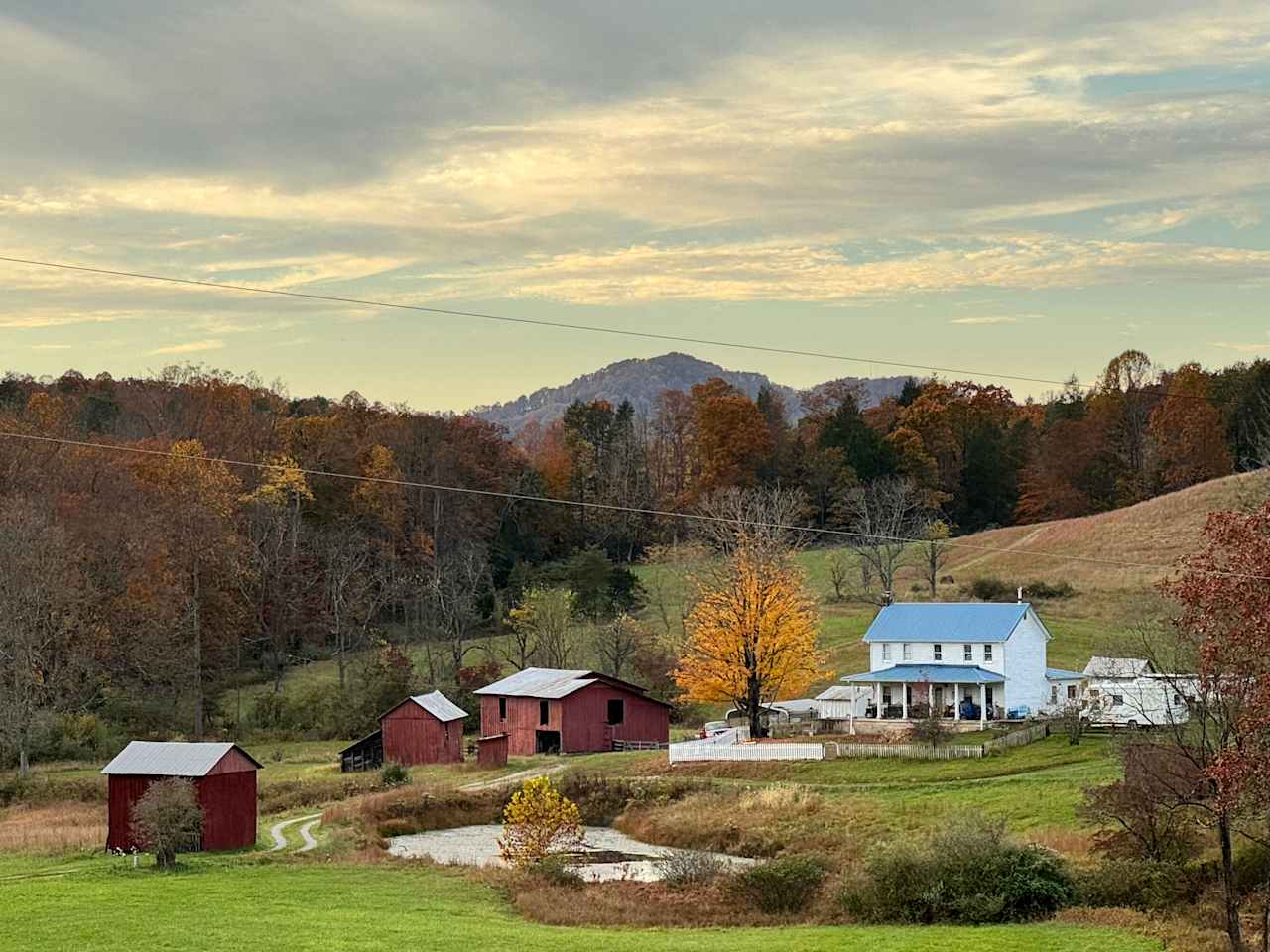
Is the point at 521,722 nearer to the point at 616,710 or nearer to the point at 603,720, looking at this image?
the point at 603,720

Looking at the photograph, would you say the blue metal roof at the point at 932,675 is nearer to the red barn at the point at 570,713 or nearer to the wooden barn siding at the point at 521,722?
the red barn at the point at 570,713

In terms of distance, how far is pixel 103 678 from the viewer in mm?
67188

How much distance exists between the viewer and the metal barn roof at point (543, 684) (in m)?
61.2

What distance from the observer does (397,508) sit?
95.1 meters

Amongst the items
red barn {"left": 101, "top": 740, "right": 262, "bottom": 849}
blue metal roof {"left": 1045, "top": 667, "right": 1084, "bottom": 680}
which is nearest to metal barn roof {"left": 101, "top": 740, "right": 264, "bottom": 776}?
red barn {"left": 101, "top": 740, "right": 262, "bottom": 849}

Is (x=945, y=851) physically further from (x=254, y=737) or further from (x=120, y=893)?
(x=254, y=737)

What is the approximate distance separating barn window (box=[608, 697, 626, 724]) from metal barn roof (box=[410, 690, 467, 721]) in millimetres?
6289

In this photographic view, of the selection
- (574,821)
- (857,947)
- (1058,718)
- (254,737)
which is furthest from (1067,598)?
(857,947)

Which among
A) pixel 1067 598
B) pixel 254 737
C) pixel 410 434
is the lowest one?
pixel 254 737

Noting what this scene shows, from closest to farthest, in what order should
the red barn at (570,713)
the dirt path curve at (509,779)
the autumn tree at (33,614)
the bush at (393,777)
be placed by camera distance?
the dirt path curve at (509,779) < the bush at (393,777) < the autumn tree at (33,614) < the red barn at (570,713)

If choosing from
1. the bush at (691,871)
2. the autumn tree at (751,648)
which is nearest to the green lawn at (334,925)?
the bush at (691,871)

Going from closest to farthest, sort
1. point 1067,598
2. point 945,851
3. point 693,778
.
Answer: point 945,851, point 693,778, point 1067,598

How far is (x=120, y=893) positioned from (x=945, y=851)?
17.7 meters

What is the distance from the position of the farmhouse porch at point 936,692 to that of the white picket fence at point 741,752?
587cm
